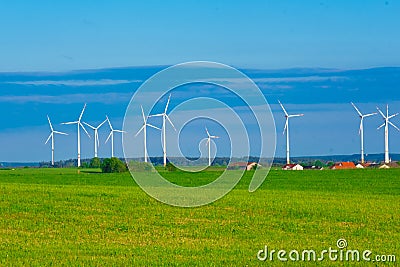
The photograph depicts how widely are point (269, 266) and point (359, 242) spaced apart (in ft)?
19.2

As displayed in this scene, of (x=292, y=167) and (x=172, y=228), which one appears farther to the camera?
(x=292, y=167)

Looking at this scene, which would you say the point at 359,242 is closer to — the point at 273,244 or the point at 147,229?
the point at 273,244

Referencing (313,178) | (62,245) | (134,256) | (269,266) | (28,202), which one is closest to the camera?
(269,266)

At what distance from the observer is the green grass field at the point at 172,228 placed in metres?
22.8

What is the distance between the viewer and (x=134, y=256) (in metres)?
22.8

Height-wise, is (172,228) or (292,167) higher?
(172,228)

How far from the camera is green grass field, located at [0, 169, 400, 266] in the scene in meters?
22.8

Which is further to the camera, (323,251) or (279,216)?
(279,216)

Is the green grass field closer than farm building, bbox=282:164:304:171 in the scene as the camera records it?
Yes

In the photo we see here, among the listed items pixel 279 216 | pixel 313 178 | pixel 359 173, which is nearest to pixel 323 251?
pixel 279 216

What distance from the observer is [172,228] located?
29.2 m

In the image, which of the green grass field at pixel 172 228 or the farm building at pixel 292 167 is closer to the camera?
the green grass field at pixel 172 228

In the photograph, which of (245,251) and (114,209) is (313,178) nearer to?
(114,209)

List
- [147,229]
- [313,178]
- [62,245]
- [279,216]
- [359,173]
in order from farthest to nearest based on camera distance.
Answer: [359,173], [313,178], [279,216], [147,229], [62,245]
